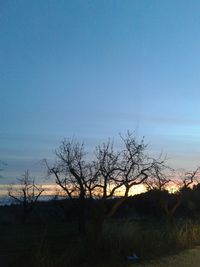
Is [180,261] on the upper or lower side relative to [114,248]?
lower

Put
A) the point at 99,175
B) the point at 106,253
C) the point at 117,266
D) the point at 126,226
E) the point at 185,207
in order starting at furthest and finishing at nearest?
the point at 185,207 → the point at 99,175 → the point at 126,226 → the point at 106,253 → the point at 117,266

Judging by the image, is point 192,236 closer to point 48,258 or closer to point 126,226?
point 126,226

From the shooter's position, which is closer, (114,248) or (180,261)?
(180,261)

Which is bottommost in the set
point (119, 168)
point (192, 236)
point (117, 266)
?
point (117, 266)

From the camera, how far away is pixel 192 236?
2095 cm

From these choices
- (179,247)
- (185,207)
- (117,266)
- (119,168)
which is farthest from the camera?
(185,207)

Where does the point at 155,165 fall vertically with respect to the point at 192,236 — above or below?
above

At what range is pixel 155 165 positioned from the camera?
1615 inches

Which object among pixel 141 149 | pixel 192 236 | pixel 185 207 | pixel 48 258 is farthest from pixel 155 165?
pixel 185 207

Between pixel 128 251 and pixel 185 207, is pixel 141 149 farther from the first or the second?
pixel 185 207

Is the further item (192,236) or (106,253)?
(192,236)

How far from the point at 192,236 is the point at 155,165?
2015cm

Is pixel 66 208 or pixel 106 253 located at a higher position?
pixel 66 208

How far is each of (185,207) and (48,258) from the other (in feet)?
220
